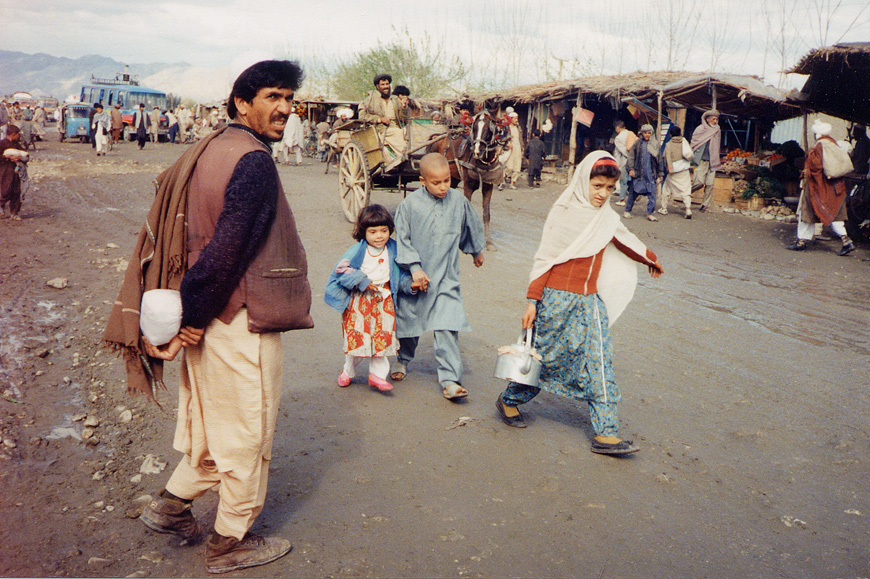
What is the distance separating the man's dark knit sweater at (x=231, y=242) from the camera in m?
2.13

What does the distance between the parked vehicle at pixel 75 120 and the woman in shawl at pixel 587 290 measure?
32326mm

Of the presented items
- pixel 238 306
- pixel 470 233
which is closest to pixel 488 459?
pixel 470 233

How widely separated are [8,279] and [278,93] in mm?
6195

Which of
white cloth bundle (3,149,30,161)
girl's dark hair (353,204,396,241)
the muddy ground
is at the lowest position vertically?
the muddy ground

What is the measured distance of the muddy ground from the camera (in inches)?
106

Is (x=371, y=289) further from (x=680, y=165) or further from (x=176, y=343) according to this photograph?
(x=680, y=165)

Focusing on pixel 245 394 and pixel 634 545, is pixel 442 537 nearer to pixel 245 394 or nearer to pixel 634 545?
pixel 634 545

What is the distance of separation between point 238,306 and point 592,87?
16.9m

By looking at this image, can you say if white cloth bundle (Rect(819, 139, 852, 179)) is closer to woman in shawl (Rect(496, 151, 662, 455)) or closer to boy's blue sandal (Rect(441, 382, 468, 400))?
woman in shawl (Rect(496, 151, 662, 455))

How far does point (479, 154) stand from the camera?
9.19 metres

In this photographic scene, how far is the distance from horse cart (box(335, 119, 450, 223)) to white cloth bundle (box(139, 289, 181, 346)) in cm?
762

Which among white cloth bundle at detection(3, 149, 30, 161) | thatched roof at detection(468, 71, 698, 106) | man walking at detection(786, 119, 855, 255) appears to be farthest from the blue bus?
man walking at detection(786, 119, 855, 255)

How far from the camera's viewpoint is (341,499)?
3.08m

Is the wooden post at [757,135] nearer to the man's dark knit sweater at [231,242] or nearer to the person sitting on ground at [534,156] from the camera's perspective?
the person sitting on ground at [534,156]
